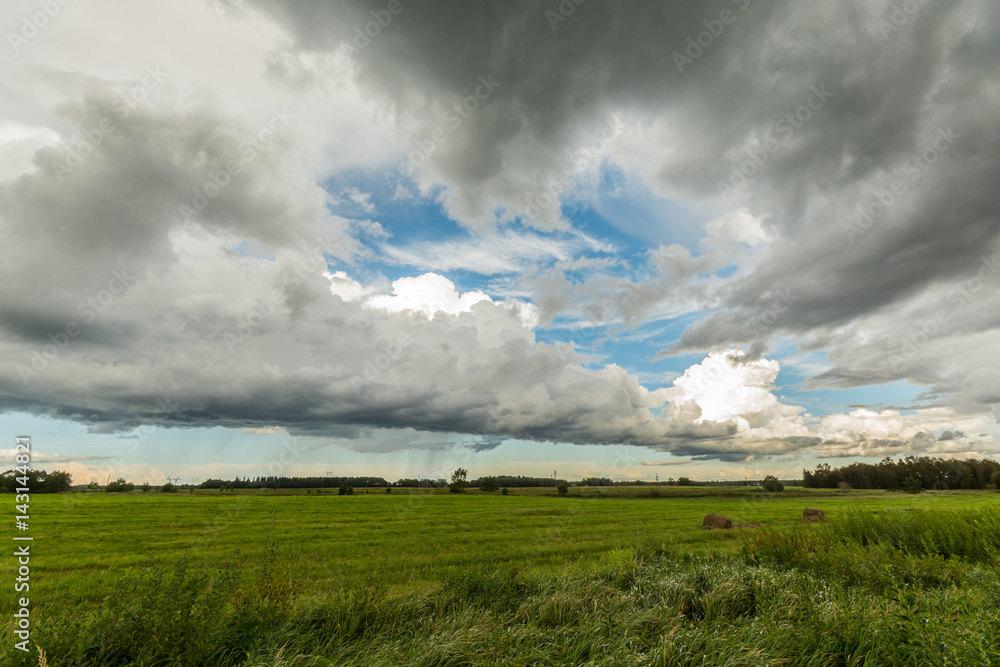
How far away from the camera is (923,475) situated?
502 feet

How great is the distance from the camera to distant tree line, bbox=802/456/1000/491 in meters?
147

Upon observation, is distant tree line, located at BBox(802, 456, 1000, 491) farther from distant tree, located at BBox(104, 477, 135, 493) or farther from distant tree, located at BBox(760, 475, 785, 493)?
distant tree, located at BBox(104, 477, 135, 493)

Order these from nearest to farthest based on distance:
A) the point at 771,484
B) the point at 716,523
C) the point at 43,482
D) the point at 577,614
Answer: the point at 577,614, the point at 716,523, the point at 43,482, the point at 771,484

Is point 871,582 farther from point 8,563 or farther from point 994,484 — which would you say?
point 994,484

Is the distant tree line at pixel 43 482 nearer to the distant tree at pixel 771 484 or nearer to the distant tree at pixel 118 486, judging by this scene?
the distant tree at pixel 118 486

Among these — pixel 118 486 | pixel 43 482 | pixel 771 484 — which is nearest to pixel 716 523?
pixel 771 484

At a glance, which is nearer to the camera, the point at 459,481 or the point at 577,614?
the point at 577,614

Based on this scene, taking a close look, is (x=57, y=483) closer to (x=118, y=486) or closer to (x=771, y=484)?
(x=118, y=486)

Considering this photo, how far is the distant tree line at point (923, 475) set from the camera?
147125 mm

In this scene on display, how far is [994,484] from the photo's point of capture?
136375 mm

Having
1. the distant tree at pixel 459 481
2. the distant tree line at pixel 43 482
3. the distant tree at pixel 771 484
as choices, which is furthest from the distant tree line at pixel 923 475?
the distant tree line at pixel 43 482

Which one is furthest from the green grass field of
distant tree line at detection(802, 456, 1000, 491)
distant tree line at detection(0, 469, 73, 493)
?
distant tree line at detection(802, 456, 1000, 491)

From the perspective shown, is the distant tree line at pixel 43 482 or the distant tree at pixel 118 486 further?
the distant tree at pixel 118 486

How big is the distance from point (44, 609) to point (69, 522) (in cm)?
4266
